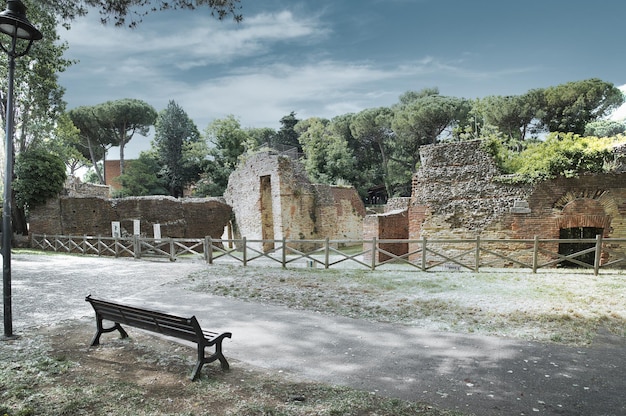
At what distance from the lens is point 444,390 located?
3.64m

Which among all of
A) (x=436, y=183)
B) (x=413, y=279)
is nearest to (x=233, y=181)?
(x=436, y=183)

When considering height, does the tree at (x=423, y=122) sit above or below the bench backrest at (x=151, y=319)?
above

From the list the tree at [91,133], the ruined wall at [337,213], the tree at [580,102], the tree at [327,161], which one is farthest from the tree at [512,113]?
the tree at [91,133]

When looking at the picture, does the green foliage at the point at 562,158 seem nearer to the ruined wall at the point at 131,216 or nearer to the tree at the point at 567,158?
the tree at the point at 567,158

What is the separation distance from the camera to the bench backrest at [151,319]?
390 cm

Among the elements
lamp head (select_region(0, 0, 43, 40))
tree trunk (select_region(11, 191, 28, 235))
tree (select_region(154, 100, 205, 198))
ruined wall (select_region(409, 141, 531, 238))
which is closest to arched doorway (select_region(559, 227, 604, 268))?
ruined wall (select_region(409, 141, 531, 238))

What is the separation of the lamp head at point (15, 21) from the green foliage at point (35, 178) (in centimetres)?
1433

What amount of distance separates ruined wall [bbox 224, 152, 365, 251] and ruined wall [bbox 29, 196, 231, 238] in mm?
1426

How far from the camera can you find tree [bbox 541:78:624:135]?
26.4 metres

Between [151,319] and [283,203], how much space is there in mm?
13882

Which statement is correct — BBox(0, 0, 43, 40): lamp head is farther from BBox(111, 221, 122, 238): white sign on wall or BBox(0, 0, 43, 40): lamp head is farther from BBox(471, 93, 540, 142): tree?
BBox(471, 93, 540, 142): tree

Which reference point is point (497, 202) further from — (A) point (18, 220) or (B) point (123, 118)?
(B) point (123, 118)

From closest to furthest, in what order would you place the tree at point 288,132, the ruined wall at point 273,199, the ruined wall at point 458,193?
the ruined wall at point 458,193 < the ruined wall at point 273,199 < the tree at point 288,132

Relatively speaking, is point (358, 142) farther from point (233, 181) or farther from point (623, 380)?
point (623, 380)
